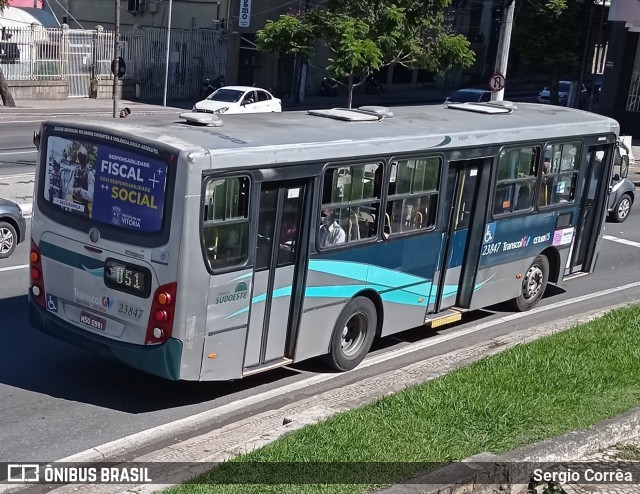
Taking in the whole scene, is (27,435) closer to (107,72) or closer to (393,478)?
(393,478)

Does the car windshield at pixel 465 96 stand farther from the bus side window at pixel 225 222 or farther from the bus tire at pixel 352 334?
the bus side window at pixel 225 222

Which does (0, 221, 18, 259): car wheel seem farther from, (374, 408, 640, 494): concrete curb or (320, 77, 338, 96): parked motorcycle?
(320, 77, 338, 96): parked motorcycle

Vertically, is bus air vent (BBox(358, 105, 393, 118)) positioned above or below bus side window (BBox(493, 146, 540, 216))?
above

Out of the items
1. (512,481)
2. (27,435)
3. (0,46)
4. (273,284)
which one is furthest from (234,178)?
(0,46)

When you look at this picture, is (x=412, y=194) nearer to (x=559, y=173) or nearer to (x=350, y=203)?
(x=350, y=203)

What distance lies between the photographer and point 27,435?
8586 mm

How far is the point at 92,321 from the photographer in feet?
31.0

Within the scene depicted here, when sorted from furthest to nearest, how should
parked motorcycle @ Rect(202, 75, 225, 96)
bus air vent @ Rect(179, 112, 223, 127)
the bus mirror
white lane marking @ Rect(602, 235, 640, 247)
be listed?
1. parked motorcycle @ Rect(202, 75, 225, 96)
2. the bus mirror
3. white lane marking @ Rect(602, 235, 640, 247)
4. bus air vent @ Rect(179, 112, 223, 127)

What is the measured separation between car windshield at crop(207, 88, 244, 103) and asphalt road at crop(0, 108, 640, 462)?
22452 millimetres

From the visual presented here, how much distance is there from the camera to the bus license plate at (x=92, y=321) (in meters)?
9.37

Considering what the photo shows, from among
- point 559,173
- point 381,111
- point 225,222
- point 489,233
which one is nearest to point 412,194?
point 381,111

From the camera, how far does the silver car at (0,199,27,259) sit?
14.7m

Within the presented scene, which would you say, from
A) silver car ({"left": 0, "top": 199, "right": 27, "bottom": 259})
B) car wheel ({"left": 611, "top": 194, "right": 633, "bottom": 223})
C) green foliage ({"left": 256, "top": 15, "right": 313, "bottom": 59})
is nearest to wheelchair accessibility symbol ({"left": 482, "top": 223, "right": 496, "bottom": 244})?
silver car ({"left": 0, "top": 199, "right": 27, "bottom": 259})

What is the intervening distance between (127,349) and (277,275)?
1.63 m
